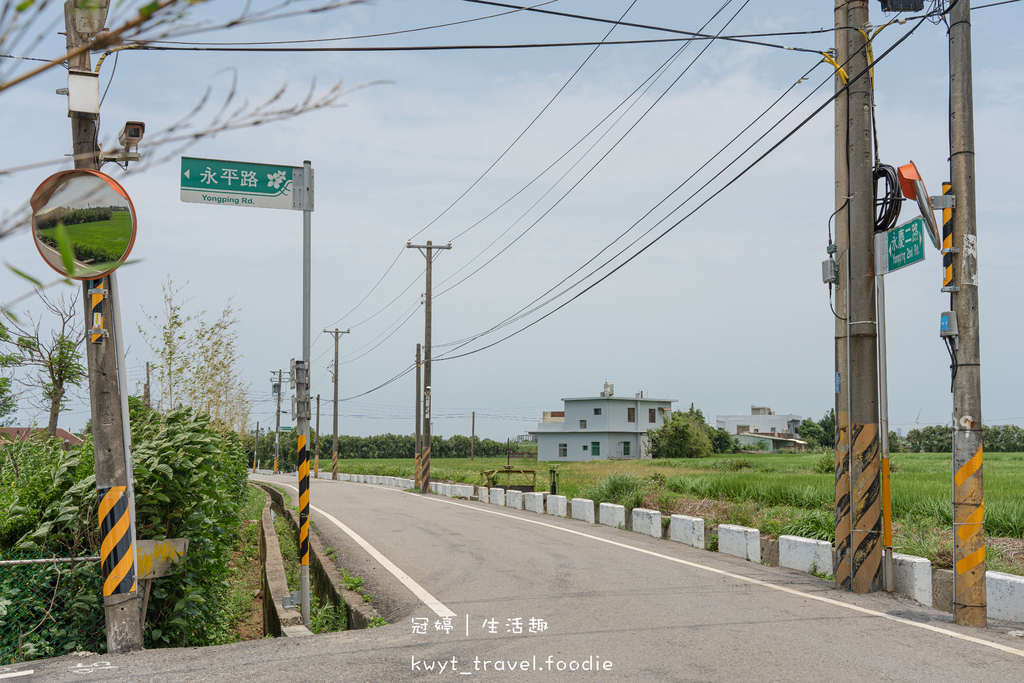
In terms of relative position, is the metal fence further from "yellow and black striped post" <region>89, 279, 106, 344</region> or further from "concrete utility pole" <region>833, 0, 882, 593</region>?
"concrete utility pole" <region>833, 0, 882, 593</region>

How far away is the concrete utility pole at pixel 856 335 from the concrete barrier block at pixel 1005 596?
4.69 feet

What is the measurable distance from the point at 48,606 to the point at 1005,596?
8.90 m

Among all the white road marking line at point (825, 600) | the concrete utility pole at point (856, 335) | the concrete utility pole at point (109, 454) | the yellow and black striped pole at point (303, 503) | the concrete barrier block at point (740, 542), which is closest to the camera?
the concrete utility pole at point (109, 454)

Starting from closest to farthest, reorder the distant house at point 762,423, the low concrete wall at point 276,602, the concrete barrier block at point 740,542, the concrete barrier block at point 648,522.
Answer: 1. the low concrete wall at point 276,602
2. the concrete barrier block at point 740,542
3. the concrete barrier block at point 648,522
4. the distant house at point 762,423

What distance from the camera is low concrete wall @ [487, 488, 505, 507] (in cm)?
2436

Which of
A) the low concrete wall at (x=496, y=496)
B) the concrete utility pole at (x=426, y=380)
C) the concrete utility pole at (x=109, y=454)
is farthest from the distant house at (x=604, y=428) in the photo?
the concrete utility pole at (x=109, y=454)

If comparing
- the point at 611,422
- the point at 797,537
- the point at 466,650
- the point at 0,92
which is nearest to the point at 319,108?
the point at 0,92

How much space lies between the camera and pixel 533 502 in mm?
21375

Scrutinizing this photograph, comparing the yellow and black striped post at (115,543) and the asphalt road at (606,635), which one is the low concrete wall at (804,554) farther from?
the yellow and black striped post at (115,543)

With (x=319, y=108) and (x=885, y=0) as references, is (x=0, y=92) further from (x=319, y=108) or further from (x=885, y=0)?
(x=885, y=0)

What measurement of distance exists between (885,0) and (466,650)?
360 inches

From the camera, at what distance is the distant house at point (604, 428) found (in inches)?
Result: 2736

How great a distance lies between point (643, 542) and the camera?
45.7ft

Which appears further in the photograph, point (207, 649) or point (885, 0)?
point (885, 0)
